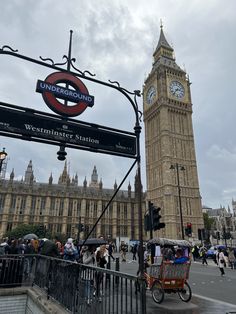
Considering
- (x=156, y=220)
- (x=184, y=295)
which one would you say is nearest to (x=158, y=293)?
(x=184, y=295)

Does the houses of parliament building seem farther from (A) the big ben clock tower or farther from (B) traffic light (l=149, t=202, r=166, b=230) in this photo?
(B) traffic light (l=149, t=202, r=166, b=230)

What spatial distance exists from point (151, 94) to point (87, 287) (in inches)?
2760

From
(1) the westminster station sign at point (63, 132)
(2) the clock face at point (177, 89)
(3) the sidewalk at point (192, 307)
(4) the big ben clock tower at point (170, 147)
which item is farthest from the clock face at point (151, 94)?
(1) the westminster station sign at point (63, 132)

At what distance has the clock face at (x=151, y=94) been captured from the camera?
69.4 metres

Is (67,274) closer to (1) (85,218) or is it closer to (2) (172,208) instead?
(2) (172,208)

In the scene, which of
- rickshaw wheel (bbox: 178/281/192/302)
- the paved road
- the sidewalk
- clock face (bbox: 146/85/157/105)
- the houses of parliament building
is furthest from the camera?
clock face (bbox: 146/85/157/105)

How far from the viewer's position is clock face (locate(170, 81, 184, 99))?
67.4m

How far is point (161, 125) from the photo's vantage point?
6450 centimetres

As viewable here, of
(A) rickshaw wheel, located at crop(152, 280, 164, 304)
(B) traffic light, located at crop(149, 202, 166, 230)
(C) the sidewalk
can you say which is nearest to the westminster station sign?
(C) the sidewalk

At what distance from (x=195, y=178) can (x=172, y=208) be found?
11.9 m

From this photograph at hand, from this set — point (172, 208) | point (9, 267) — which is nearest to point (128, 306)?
point (9, 267)

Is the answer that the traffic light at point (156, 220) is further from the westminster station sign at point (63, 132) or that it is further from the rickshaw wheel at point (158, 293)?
the westminster station sign at point (63, 132)

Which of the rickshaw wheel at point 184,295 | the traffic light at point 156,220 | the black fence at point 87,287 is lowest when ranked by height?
the rickshaw wheel at point 184,295

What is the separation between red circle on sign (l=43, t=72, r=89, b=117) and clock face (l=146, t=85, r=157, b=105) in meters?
65.8
